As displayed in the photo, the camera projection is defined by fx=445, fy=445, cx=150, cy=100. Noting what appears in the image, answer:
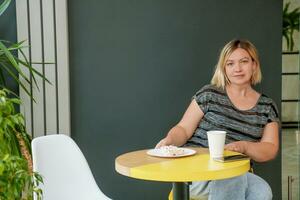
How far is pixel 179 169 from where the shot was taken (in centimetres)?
185

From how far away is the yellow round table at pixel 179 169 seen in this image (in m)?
1.80

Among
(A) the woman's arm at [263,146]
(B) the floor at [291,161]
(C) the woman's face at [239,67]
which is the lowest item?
(B) the floor at [291,161]

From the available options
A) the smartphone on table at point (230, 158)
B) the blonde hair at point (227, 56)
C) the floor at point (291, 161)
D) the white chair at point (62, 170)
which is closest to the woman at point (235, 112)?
the blonde hair at point (227, 56)

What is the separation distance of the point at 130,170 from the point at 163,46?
156 cm

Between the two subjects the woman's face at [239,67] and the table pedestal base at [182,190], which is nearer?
the table pedestal base at [182,190]

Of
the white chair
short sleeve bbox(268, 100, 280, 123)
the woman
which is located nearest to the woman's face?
the woman

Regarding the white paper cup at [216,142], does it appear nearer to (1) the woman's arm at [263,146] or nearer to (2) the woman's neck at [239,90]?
(1) the woman's arm at [263,146]

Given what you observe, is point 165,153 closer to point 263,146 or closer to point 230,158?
point 230,158

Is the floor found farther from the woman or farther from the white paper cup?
the white paper cup

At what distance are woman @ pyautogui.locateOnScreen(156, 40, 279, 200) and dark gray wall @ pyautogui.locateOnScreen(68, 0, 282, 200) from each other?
0.59 m

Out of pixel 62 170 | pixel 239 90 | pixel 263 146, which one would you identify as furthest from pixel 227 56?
pixel 62 170

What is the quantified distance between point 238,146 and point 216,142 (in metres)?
0.39

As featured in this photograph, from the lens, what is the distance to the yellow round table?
180 cm

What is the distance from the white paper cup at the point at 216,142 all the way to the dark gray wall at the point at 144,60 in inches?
50.6
